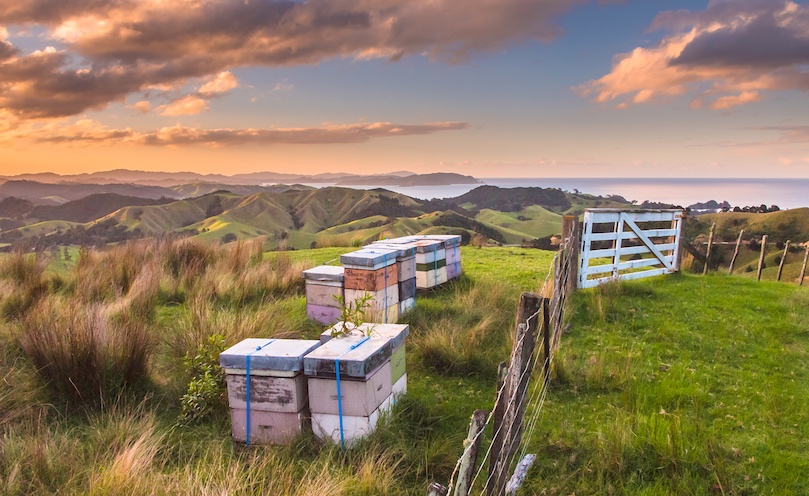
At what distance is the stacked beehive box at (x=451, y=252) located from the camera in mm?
10133

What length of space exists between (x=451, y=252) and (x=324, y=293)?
3.54 m

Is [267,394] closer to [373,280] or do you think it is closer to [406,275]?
[373,280]

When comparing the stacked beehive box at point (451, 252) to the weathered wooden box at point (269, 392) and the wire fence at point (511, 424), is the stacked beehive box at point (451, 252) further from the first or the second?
the weathered wooden box at point (269, 392)

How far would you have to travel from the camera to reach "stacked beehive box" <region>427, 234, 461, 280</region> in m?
10.1

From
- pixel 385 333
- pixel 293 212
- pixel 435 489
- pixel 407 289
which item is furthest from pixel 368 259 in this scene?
pixel 293 212

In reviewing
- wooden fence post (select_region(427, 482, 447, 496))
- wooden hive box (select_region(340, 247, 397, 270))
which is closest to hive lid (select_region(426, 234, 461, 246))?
wooden hive box (select_region(340, 247, 397, 270))

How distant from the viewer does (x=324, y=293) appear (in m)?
7.81

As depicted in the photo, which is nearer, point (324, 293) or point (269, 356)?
point (269, 356)

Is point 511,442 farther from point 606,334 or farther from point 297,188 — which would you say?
point 297,188

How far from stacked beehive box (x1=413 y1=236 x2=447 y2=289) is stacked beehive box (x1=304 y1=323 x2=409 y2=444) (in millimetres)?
4702

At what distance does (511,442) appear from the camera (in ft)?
12.5

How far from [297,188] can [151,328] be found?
582 feet

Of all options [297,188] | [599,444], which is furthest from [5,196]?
[599,444]

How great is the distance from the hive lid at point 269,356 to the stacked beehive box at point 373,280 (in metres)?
2.35
